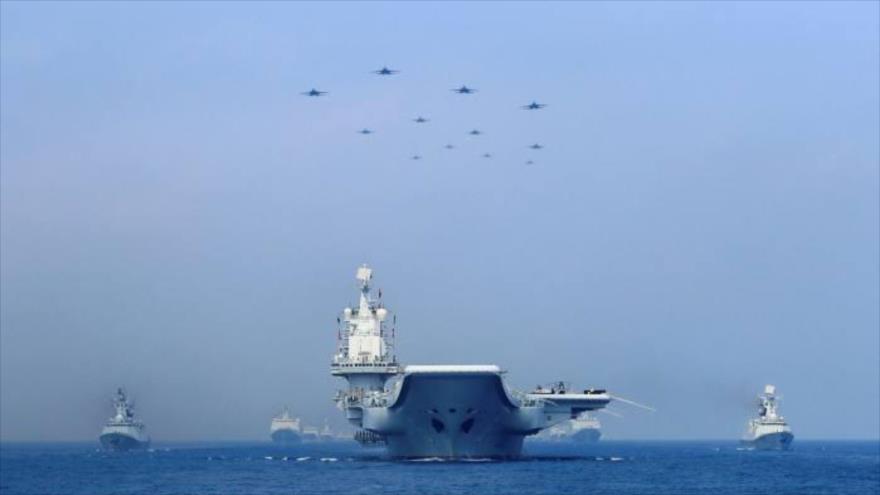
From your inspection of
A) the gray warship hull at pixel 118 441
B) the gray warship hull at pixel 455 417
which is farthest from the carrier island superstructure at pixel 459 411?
the gray warship hull at pixel 118 441

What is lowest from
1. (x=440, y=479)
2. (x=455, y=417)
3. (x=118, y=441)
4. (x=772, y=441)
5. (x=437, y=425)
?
(x=440, y=479)

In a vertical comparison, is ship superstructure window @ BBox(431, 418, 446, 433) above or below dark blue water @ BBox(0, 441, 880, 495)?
above

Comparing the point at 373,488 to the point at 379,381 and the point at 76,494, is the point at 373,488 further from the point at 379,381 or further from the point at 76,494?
the point at 379,381

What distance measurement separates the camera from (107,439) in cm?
16438

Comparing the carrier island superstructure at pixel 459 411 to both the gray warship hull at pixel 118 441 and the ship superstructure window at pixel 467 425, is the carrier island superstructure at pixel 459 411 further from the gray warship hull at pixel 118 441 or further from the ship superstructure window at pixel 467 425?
→ the gray warship hull at pixel 118 441

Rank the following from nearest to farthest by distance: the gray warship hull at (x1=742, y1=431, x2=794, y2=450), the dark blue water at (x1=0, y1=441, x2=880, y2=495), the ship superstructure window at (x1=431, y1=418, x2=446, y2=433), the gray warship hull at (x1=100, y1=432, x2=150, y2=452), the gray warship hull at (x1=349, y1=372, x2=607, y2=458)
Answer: the dark blue water at (x1=0, y1=441, x2=880, y2=495)
the gray warship hull at (x1=349, y1=372, x2=607, y2=458)
the ship superstructure window at (x1=431, y1=418, x2=446, y2=433)
the gray warship hull at (x1=100, y1=432, x2=150, y2=452)
the gray warship hull at (x1=742, y1=431, x2=794, y2=450)

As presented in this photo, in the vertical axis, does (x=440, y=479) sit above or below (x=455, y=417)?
below

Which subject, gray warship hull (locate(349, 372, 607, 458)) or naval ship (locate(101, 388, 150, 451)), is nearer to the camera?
gray warship hull (locate(349, 372, 607, 458))

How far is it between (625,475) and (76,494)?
→ 32491mm

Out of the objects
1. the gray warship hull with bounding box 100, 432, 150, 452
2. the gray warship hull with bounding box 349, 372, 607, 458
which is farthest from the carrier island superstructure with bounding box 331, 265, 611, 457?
the gray warship hull with bounding box 100, 432, 150, 452

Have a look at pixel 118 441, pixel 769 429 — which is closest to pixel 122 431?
pixel 118 441

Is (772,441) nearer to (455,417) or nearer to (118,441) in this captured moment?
(118,441)

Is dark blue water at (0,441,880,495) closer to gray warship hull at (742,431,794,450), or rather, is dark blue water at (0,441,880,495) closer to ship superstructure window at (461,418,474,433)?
ship superstructure window at (461,418,474,433)

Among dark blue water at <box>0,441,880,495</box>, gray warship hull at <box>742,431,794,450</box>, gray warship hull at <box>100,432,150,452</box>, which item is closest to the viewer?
dark blue water at <box>0,441,880,495</box>
